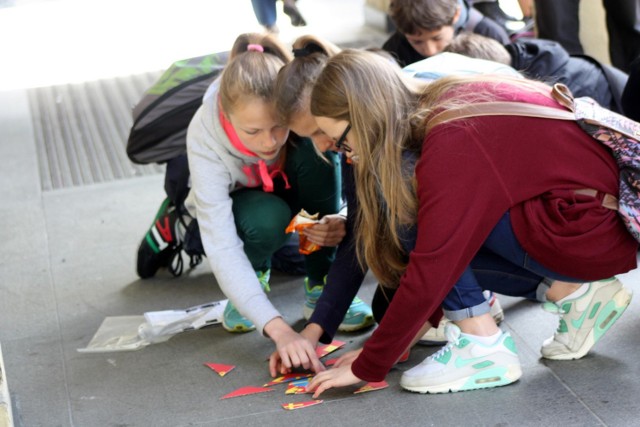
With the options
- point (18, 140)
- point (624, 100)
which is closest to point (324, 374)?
point (624, 100)

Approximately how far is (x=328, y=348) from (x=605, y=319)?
0.74m

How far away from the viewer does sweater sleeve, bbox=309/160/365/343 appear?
248 cm

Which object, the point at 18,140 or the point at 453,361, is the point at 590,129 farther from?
the point at 18,140

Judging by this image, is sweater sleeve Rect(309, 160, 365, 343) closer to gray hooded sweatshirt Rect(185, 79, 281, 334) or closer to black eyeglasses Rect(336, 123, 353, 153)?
gray hooded sweatshirt Rect(185, 79, 281, 334)

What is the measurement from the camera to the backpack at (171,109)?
313cm

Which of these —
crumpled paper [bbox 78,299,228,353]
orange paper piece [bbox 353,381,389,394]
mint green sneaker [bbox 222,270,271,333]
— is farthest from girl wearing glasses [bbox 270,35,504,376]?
crumpled paper [bbox 78,299,228,353]

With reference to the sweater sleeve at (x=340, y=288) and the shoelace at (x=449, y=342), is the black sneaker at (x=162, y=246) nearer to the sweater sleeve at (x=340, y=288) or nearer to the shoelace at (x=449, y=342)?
the sweater sleeve at (x=340, y=288)

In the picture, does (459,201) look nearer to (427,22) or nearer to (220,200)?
(220,200)

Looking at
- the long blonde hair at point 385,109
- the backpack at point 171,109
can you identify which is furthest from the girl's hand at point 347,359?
the backpack at point 171,109

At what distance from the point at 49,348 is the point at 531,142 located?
1.55m

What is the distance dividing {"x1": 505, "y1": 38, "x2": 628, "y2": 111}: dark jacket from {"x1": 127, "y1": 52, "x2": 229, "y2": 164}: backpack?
1.01 m

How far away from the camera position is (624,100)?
3006 mm

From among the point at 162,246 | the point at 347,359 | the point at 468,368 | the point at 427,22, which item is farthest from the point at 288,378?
the point at 427,22

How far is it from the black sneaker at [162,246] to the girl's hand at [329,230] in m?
0.65
